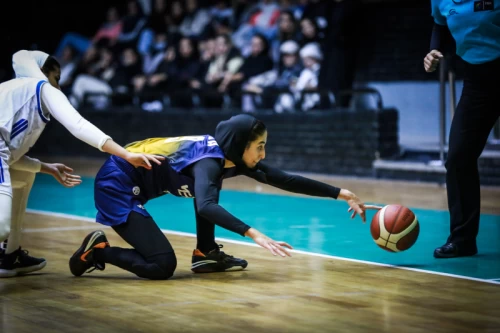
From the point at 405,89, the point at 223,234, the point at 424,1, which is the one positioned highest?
the point at 424,1

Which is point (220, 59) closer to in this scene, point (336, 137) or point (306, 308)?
point (336, 137)

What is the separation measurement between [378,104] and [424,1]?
5.54 feet

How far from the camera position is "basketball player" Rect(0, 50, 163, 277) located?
504 cm

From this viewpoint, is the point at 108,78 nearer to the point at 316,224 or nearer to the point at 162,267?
the point at 316,224

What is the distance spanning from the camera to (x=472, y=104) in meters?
6.13

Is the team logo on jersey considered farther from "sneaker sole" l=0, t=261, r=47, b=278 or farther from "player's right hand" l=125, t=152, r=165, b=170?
"sneaker sole" l=0, t=261, r=47, b=278

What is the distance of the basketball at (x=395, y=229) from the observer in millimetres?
5648

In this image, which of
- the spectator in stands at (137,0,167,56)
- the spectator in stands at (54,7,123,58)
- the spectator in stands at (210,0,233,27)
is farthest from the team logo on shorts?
the spectator in stands at (54,7,123,58)

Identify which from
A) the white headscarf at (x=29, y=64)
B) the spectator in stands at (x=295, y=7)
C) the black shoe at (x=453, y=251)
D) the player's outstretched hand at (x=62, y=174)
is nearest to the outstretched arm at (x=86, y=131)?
the white headscarf at (x=29, y=64)

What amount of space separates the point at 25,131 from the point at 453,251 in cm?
292

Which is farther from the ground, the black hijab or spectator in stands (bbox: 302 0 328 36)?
spectator in stands (bbox: 302 0 328 36)

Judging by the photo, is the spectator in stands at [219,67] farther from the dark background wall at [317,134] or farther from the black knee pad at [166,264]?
the black knee pad at [166,264]

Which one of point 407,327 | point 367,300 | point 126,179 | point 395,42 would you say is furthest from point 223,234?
point 395,42

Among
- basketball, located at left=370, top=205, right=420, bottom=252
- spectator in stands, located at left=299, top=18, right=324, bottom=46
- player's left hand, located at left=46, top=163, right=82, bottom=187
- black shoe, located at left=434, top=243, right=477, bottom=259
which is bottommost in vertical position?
black shoe, located at left=434, top=243, right=477, bottom=259
